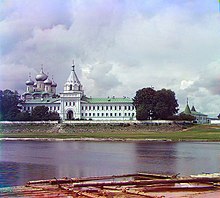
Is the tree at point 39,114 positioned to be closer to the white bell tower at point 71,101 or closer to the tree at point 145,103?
the white bell tower at point 71,101

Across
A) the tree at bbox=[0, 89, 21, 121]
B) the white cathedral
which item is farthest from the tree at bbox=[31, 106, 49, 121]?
the white cathedral

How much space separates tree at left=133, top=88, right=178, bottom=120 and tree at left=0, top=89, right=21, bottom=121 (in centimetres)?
3327

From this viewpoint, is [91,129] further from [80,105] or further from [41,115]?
[80,105]

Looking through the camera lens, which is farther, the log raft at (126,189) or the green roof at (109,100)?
the green roof at (109,100)

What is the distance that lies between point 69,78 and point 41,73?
20343mm

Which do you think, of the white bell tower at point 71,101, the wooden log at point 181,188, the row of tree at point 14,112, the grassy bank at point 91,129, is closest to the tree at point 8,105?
the row of tree at point 14,112

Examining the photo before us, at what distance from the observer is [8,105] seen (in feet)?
390

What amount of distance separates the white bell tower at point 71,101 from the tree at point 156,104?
29969mm

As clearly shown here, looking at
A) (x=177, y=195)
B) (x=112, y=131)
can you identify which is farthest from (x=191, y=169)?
(x=112, y=131)

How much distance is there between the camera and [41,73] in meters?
152

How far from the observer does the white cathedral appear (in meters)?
132

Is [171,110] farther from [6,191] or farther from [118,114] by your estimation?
[6,191]

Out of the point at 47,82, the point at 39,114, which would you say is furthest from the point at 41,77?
the point at 39,114

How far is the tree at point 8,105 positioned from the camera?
115250 mm
